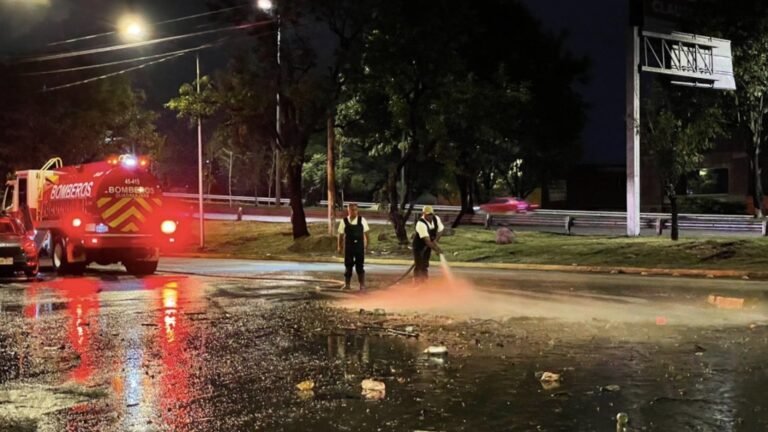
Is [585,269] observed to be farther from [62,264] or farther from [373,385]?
[373,385]

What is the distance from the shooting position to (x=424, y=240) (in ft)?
52.6

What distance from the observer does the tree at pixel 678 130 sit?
988 inches

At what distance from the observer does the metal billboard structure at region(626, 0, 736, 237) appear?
2475cm

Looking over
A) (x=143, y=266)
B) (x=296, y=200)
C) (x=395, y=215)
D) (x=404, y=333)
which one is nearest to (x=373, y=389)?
(x=404, y=333)

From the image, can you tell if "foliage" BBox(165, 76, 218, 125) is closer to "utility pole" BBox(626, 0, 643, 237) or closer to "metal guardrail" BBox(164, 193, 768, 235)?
"metal guardrail" BBox(164, 193, 768, 235)

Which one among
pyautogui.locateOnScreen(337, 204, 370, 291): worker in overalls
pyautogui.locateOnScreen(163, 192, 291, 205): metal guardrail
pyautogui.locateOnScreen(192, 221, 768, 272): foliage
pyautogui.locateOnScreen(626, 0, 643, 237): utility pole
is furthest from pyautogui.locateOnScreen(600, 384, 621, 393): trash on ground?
pyautogui.locateOnScreen(163, 192, 291, 205): metal guardrail

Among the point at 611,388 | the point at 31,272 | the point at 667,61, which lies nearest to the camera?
the point at 611,388

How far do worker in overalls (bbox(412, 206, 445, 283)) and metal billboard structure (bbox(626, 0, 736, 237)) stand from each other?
12.8m

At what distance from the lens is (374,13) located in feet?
88.6

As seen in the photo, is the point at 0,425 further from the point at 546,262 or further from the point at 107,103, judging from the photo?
the point at 107,103

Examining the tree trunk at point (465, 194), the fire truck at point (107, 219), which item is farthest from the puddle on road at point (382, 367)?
the tree trunk at point (465, 194)

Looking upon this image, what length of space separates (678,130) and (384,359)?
19.7m

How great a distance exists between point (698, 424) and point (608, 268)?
1626 cm

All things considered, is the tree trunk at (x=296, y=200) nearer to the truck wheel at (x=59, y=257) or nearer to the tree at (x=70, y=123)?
the truck wheel at (x=59, y=257)
